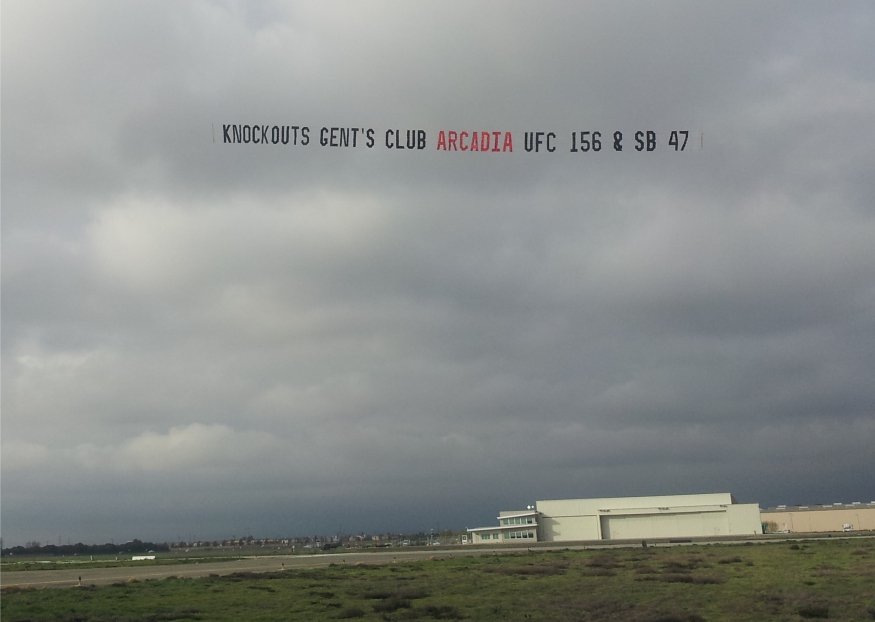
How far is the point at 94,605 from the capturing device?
1708 inches

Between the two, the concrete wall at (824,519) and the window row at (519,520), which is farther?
the concrete wall at (824,519)

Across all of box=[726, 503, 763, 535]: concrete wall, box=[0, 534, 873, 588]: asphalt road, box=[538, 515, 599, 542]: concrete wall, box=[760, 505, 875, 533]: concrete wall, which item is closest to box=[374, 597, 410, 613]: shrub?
box=[0, 534, 873, 588]: asphalt road

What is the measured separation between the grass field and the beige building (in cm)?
8767

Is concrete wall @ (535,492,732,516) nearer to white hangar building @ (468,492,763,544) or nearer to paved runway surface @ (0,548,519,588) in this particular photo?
white hangar building @ (468,492,763,544)

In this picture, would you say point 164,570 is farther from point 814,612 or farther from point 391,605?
point 814,612

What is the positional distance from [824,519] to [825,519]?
0.61 ft

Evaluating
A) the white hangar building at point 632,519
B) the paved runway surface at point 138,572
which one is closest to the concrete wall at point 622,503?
the white hangar building at point 632,519

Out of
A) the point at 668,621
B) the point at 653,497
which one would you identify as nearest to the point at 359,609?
Result: the point at 668,621

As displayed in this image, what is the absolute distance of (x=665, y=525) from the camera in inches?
5172

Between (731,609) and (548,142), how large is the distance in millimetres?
25425

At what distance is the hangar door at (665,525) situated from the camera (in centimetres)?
12900

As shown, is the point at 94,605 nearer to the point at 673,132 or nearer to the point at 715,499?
the point at 673,132

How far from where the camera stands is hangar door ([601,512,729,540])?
423ft

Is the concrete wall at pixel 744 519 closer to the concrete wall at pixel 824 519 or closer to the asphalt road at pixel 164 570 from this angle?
the asphalt road at pixel 164 570
